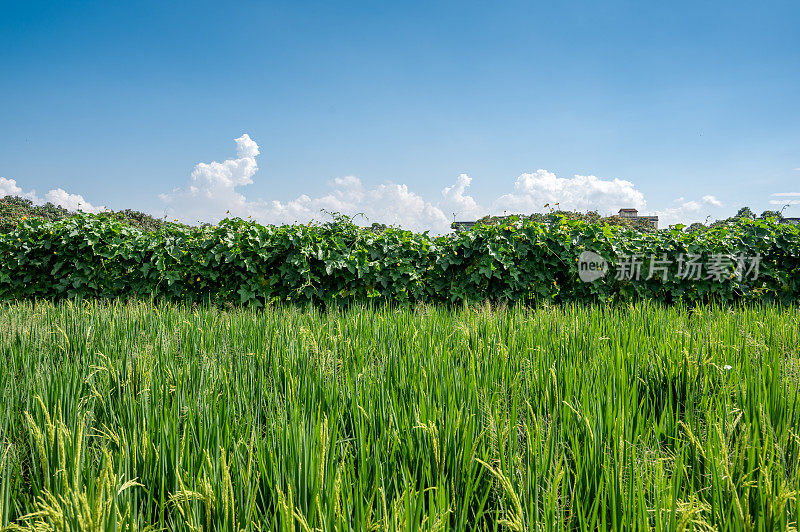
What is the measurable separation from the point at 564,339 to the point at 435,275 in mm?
3140

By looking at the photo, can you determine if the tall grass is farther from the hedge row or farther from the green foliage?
the green foliage

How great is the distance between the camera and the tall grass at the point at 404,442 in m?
1.04

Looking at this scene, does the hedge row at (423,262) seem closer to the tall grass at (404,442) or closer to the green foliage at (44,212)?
the tall grass at (404,442)

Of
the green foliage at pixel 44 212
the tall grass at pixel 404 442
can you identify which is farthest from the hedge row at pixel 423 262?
the green foliage at pixel 44 212

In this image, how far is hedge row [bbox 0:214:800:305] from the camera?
5633 millimetres

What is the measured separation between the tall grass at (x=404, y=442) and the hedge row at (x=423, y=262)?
2.90 meters

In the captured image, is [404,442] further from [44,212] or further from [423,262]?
[44,212]

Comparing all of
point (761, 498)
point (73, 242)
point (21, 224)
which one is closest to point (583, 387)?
point (761, 498)

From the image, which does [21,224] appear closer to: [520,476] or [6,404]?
[6,404]

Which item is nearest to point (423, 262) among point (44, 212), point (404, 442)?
point (404, 442)

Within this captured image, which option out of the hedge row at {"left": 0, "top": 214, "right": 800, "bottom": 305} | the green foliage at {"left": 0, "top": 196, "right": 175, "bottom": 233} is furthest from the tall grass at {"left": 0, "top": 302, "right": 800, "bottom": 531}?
the green foliage at {"left": 0, "top": 196, "right": 175, "bottom": 233}

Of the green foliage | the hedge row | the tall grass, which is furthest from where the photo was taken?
the green foliage

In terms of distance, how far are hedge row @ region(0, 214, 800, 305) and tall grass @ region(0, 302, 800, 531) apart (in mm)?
2900

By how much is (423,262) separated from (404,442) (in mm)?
4354
